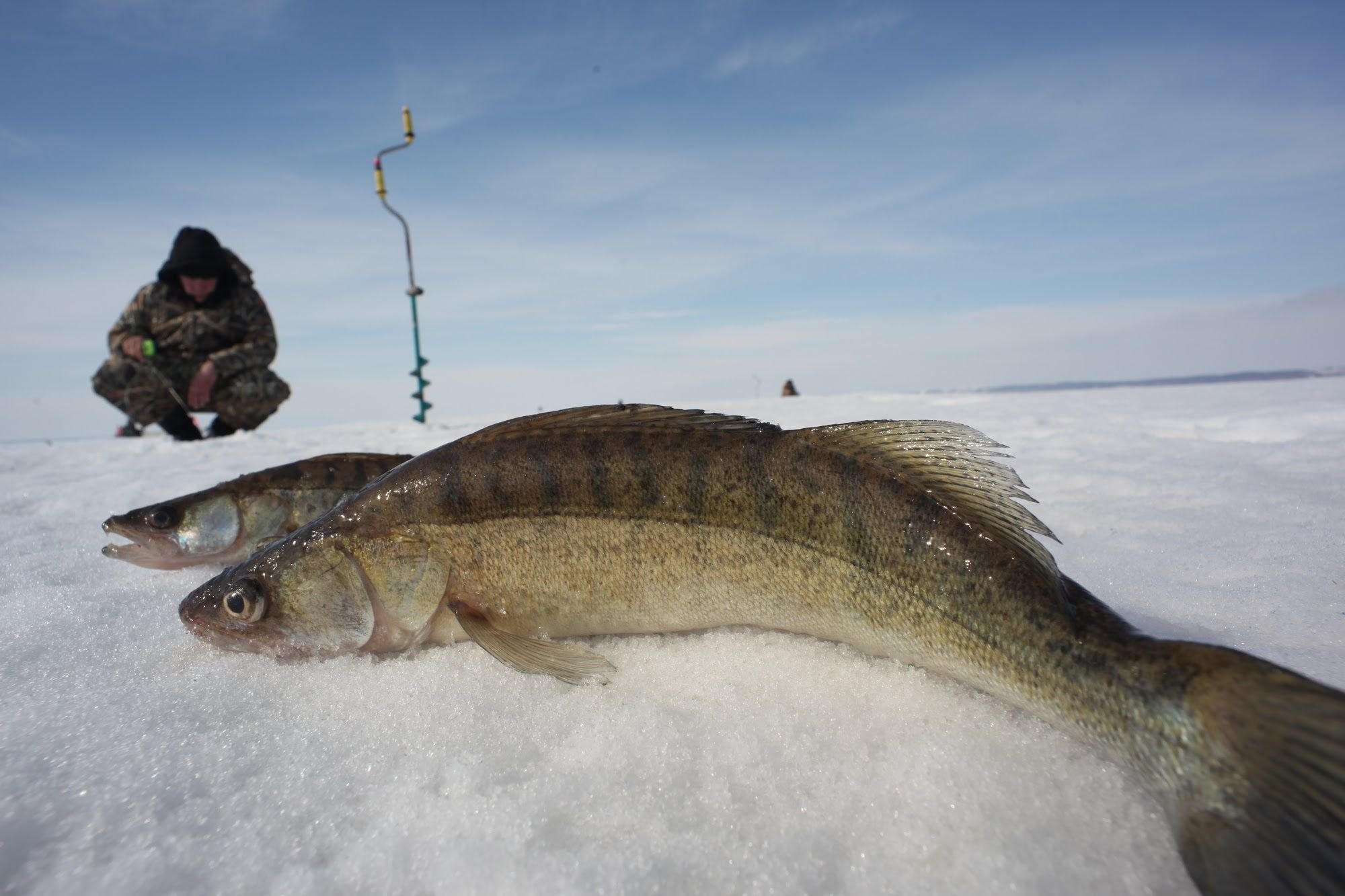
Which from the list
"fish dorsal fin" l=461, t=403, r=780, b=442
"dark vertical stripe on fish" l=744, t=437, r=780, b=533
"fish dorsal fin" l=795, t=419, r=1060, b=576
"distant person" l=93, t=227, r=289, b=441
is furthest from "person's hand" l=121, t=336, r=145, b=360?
"fish dorsal fin" l=795, t=419, r=1060, b=576

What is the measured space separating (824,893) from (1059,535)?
124 inches

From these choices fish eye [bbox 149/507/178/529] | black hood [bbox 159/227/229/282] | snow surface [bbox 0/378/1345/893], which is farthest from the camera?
black hood [bbox 159/227/229/282]

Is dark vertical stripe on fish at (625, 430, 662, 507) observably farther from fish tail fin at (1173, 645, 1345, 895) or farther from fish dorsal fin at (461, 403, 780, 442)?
fish tail fin at (1173, 645, 1345, 895)

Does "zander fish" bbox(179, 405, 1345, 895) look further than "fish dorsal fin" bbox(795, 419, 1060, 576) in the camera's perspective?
No

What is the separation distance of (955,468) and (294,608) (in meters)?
2.37

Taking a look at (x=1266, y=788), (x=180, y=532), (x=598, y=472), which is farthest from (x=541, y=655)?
(x=180, y=532)

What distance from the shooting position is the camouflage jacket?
12.2 meters

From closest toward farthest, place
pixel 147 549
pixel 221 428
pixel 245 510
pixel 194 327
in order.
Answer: pixel 147 549 → pixel 245 510 → pixel 194 327 → pixel 221 428

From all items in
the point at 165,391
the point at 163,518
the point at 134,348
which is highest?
the point at 134,348

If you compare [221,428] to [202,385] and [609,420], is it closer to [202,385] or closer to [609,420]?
[202,385]

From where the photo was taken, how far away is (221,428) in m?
12.8

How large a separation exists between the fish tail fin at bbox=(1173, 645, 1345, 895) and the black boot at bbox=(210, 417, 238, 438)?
1447cm

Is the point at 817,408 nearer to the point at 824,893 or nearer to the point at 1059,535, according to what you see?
the point at 1059,535

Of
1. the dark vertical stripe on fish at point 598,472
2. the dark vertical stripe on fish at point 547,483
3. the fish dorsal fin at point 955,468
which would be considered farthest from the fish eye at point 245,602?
the fish dorsal fin at point 955,468
